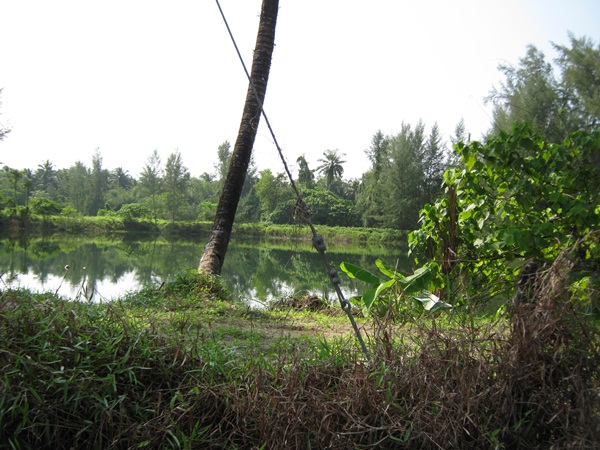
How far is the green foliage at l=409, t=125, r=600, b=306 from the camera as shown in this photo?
3.53m

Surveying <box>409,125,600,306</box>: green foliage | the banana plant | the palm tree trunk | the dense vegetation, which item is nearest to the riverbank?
the palm tree trunk

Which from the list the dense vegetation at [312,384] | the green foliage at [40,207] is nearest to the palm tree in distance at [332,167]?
the green foliage at [40,207]

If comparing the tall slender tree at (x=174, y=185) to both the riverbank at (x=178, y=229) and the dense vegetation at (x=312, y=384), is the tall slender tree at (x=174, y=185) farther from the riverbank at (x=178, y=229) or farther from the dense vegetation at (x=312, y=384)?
the dense vegetation at (x=312, y=384)

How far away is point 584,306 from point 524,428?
68 centimetres

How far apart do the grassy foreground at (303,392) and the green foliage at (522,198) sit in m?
1.06

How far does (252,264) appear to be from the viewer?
16.0 m

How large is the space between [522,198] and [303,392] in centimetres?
269

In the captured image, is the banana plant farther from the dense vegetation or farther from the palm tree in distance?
the palm tree in distance

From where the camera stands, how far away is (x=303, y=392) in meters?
2.04

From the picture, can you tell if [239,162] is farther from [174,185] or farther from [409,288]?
[174,185]

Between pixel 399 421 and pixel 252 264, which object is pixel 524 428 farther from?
pixel 252 264

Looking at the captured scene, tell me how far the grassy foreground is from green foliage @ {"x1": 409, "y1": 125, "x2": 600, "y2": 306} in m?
1.06

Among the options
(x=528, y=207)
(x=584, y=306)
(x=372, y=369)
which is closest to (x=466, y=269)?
(x=528, y=207)

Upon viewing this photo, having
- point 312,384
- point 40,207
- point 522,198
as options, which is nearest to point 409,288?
point 522,198
